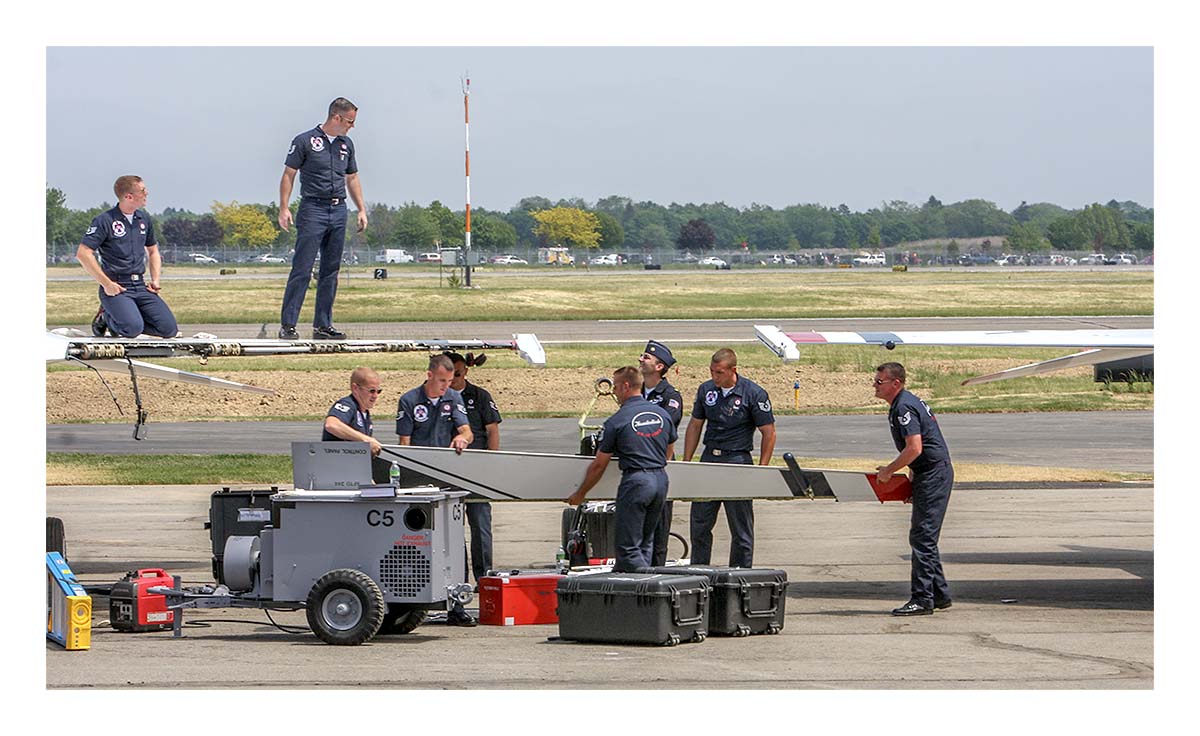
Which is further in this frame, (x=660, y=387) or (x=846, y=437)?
(x=846, y=437)

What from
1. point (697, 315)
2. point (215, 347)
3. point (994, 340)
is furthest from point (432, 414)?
point (697, 315)

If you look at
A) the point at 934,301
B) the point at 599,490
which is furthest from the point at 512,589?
the point at 934,301

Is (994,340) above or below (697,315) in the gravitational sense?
below

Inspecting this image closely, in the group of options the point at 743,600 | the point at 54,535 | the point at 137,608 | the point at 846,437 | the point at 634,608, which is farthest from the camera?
the point at 846,437

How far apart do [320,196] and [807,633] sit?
6365mm

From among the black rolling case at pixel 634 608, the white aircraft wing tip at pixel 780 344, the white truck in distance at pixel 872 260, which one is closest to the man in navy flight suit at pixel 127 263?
the black rolling case at pixel 634 608

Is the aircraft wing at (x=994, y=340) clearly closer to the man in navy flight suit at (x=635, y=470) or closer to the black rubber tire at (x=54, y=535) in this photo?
the man in navy flight suit at (x=635, y=470)

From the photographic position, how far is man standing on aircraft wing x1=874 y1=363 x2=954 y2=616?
12.9 m

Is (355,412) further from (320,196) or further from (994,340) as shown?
(994,340)

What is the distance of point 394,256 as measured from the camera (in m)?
107

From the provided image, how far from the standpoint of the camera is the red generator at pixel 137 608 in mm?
11969

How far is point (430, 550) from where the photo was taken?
11367mm

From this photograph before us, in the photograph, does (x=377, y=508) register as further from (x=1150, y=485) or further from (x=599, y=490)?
(x=1150, y=485)

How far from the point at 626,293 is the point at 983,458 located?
156 ft
